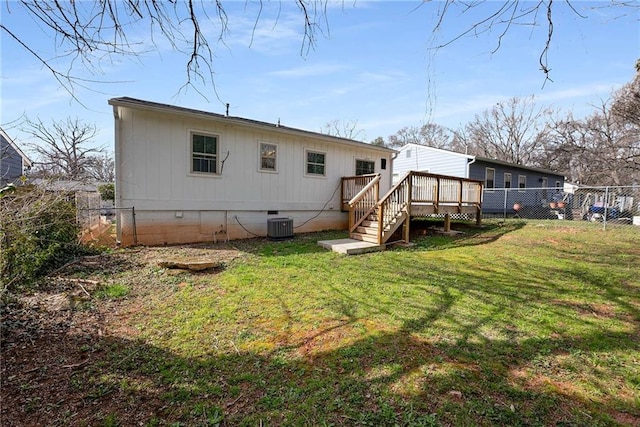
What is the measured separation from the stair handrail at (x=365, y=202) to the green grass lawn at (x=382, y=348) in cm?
306

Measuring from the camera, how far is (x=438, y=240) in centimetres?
874

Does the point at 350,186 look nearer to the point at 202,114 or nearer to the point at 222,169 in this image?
the point at 222,169

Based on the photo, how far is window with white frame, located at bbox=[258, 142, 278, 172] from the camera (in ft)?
30.3

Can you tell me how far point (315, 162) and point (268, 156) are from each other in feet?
5.74

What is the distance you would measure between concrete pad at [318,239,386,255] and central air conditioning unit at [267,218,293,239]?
1323 millimetres

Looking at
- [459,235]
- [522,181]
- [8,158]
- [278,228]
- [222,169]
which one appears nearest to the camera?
[8,158]

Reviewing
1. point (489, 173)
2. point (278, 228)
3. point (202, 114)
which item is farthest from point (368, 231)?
point (489, 173)

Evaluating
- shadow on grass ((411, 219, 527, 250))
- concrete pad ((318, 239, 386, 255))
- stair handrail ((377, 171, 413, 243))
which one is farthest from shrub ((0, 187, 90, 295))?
shadow on grass ((411, 219, 527, 250))

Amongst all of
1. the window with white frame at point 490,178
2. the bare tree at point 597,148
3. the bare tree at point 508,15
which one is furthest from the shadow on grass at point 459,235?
the bare tree at point 597,148

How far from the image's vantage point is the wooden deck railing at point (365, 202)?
8.51 m

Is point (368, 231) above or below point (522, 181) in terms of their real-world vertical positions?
below

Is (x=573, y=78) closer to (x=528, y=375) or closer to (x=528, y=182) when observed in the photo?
(x=528, y=375)

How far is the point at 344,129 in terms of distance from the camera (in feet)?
110

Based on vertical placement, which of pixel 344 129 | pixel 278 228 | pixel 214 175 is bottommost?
pixel 278 228
